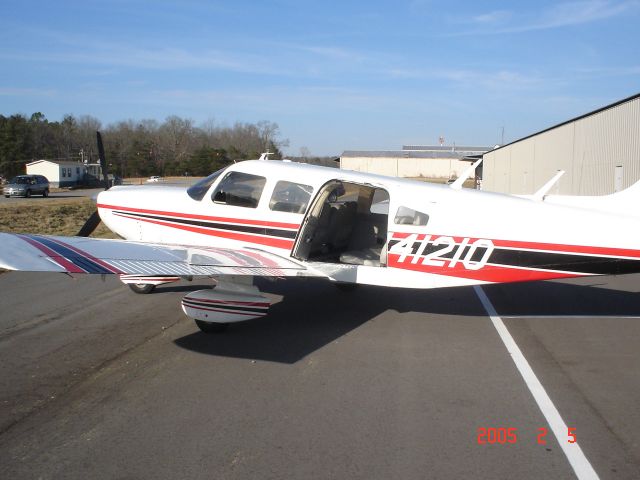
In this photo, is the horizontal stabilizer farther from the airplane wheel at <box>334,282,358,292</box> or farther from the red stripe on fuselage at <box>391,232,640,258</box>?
the airplane wheel at <box>334,282,358,292</box>

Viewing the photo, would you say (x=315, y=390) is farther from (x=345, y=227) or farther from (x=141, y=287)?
(x=141, y=287)

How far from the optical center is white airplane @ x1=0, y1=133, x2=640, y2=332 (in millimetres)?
6293

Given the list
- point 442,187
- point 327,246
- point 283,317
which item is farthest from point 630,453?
point 327,246

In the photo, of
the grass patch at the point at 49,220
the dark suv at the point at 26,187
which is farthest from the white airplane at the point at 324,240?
the dark suv at the point at 26,187

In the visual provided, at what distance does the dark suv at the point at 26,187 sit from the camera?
38.1 metres

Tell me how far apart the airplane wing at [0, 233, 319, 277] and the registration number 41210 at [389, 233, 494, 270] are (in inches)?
47.9

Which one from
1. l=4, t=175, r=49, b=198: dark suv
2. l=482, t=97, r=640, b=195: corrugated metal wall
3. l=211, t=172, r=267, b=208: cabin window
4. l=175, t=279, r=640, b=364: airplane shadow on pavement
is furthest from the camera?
l=4, t=175, r=49, b=198: dark suv

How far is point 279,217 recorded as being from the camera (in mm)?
7336

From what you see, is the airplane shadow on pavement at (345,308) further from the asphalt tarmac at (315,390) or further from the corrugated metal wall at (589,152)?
the corrugated metal wall at (589,152)

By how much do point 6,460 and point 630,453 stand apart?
4.24m

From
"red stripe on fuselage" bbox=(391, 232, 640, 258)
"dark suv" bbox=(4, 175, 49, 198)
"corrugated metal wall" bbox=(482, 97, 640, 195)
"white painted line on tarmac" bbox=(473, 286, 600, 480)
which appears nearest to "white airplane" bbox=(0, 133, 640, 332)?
"red stripe on fuselage" bbox=(391, 232, 640, 258)

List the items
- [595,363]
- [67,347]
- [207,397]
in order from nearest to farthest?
[207,397]
[595,363]
[67,347]

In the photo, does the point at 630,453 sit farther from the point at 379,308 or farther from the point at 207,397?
the point at 379,308

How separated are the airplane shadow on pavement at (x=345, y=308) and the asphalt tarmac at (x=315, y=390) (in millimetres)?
41
